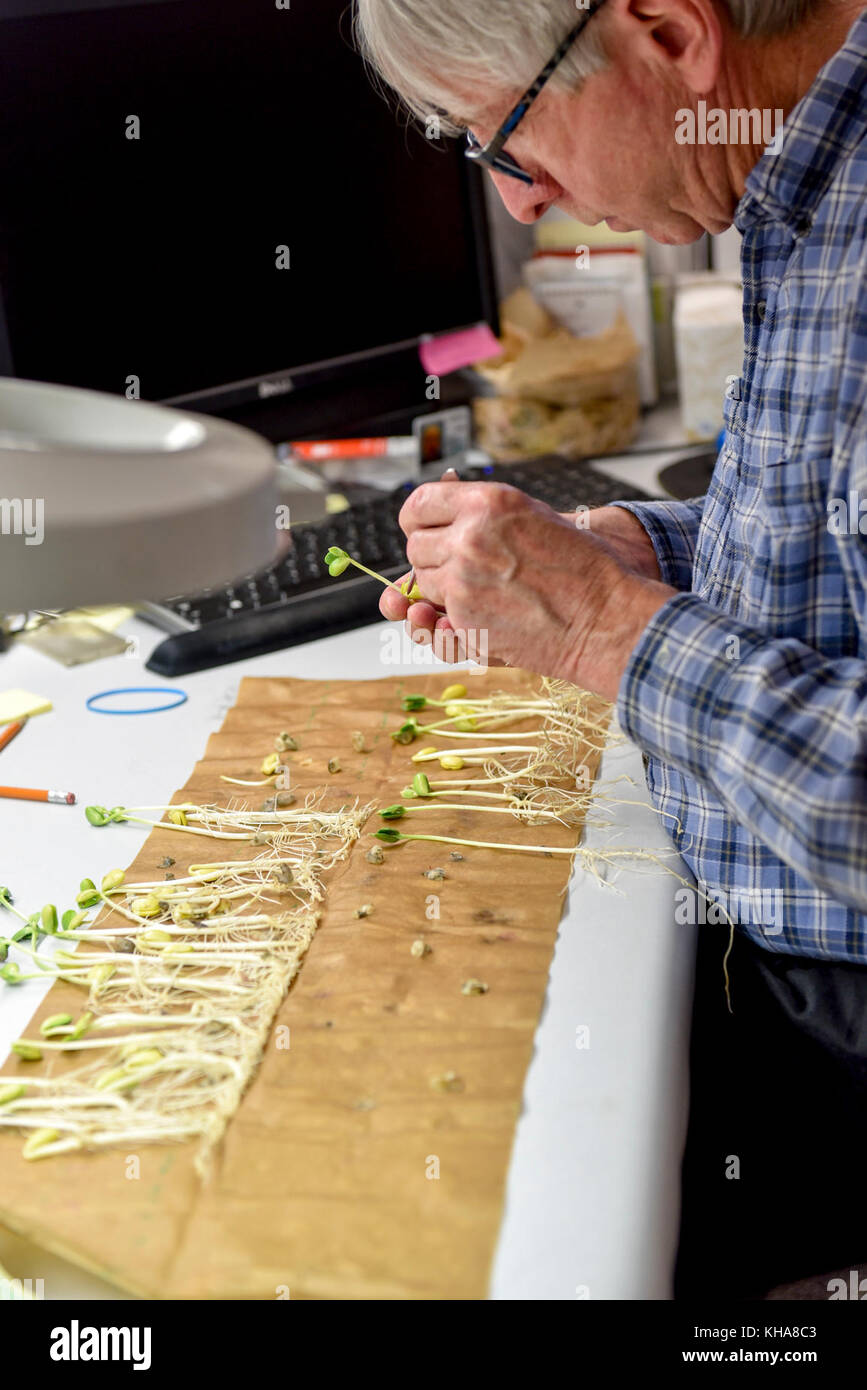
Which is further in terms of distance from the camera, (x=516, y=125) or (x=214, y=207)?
(x=214, y=207)

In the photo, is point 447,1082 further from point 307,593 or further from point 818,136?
point 307,593

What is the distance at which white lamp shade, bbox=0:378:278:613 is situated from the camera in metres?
0.60

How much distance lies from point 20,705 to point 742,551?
0.80 meters

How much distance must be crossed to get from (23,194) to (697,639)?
1048 mm

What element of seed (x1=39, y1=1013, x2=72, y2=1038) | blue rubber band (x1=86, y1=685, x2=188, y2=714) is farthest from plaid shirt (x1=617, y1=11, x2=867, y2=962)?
blue rubber band (x1=86, y1=685, x2=188, y2=714)

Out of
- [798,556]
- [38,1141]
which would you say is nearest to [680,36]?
[798,556]

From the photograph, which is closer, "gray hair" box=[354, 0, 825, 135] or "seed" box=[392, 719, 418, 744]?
"gray hair" box=[354, 0, 825, 135]

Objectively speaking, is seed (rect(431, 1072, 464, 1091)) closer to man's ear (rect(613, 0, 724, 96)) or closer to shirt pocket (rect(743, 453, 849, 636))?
shirt pocket (rect(743, 453, 849, 636))

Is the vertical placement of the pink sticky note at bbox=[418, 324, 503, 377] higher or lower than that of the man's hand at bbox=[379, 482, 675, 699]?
higher

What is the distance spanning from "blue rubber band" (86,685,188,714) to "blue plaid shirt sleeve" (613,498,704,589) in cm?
52

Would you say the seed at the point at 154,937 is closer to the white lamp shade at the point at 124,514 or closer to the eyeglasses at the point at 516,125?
the white lamp shade at the point at 124,514

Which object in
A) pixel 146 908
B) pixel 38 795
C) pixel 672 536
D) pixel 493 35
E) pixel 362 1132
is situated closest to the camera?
pixel 362 1132

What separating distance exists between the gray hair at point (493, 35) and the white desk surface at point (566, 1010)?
627 mm

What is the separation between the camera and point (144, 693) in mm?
1474
